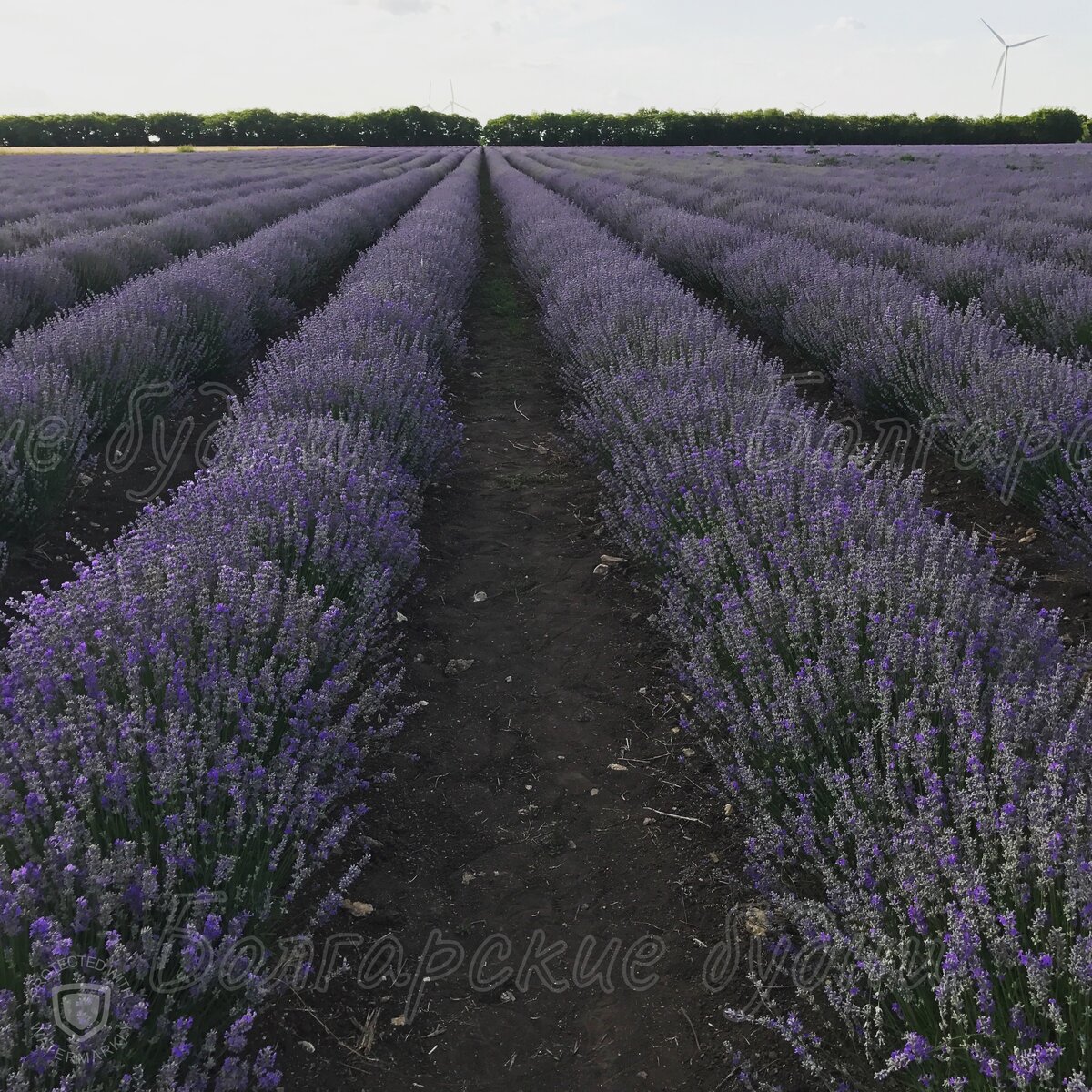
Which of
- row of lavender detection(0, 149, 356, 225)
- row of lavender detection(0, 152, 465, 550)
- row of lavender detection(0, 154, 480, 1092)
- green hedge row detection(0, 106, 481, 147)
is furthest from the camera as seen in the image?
green hedge row detection(0, 106, 481, 147)

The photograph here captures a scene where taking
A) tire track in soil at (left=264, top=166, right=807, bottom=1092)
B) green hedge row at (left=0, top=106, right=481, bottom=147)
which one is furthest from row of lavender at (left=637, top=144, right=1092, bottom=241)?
green hedge row at (left=0, top=106, right=481, bottom=147)

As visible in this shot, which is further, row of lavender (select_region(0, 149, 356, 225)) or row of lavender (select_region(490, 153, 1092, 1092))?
row of lavender (select_region(0, 149, 356, 225))

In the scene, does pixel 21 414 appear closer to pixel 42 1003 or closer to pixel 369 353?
pixel 369 353

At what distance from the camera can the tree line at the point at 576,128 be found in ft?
136

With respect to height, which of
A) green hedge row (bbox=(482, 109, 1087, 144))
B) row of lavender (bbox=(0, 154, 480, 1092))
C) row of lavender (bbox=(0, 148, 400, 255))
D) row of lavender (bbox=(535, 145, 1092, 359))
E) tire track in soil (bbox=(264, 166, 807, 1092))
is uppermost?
green hedge row (bbox=(482, 109, 1087, 144))

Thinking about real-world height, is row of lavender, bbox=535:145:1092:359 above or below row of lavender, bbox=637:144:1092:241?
below

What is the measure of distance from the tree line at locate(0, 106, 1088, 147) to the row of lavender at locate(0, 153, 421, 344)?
40.2 meters

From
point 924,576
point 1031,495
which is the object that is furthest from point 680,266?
point 924,576

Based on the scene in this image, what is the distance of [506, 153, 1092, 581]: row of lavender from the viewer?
12.8 ft

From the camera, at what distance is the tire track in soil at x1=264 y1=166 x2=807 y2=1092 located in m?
1.93

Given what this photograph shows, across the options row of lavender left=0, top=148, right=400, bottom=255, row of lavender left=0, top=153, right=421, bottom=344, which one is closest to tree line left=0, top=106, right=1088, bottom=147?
row of lavender left=0, top=148, right=400, bottom=255

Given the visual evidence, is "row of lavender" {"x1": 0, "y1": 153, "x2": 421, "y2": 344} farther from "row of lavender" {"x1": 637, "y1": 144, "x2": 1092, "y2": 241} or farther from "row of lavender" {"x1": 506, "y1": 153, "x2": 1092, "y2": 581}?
"row of lavender" {"x1": 637, "y1": 144, "x2": 1092, "y2": 241}

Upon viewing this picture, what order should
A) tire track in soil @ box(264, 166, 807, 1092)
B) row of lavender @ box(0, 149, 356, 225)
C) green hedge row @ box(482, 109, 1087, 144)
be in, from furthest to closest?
green hedge row @ box(482, 109, 1087, 144)
row of lavender @ box(0, 149, 356, 225)
tire track in soil @ box(264, 166, 807, 1092)

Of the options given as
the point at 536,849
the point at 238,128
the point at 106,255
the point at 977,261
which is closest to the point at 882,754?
the point at 536,849
